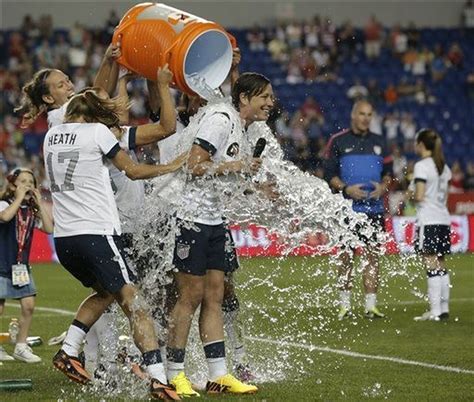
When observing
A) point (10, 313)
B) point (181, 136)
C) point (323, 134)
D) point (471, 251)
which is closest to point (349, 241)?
point (181, 136)

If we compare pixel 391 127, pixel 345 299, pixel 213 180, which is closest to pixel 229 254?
pixel 213 180

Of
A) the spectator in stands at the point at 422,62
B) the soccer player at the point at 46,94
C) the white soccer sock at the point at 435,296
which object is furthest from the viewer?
the spectator in stands at the point at 422,62

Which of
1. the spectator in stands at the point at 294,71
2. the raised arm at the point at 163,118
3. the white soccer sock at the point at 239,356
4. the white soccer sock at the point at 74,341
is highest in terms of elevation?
the spectator in stands at the point at 294,71

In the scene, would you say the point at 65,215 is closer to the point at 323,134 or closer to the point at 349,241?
the point at 349,241

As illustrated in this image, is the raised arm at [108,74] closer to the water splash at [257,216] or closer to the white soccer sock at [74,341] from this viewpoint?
the water splash at [257,216]

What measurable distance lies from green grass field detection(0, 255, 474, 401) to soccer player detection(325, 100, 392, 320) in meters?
0.34

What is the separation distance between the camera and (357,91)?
3016cm

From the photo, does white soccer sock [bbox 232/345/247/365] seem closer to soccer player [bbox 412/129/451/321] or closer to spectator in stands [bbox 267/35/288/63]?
soccer player [bbox 412/129/451/321]

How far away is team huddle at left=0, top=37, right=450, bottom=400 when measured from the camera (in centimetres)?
777

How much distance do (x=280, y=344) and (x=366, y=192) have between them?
292cm

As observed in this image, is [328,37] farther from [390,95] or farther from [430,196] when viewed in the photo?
[430,196]

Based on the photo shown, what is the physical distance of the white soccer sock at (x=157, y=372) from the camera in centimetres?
759

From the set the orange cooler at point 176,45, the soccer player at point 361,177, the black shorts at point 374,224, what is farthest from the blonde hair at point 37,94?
the soccer player at point 361,177

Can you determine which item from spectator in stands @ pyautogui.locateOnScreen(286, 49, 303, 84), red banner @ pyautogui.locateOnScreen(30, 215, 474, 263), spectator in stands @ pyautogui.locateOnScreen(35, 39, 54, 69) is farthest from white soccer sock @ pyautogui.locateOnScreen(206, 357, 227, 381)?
spectator in stands @ pyautogui.locateOnScreen(286, 49, 303, 84)
